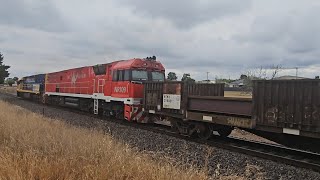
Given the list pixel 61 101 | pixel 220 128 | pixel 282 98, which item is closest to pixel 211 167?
pixel 282 98

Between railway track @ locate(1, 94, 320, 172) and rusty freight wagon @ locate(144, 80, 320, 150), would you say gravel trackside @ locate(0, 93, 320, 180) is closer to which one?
railway track @ locate(1, 94, 320, 172)

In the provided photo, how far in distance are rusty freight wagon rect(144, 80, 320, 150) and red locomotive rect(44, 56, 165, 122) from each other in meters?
3.04

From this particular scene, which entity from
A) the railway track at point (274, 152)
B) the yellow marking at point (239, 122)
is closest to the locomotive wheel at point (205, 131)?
the railway track at point (274, 152)

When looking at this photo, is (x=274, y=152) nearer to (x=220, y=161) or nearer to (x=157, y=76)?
(x=220, y=161)

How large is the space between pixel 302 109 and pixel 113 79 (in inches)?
471

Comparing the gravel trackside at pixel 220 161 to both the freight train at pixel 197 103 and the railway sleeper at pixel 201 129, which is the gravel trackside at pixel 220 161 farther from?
the freight train at pixel 197 103

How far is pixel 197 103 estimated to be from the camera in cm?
1249

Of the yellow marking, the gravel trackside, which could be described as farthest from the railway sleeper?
the yellow marking

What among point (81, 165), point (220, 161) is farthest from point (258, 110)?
point (81, 165)

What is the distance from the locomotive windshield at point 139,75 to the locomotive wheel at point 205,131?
573 centimetres

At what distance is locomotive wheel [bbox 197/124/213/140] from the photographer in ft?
41.1

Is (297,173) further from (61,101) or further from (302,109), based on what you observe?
(61,101)

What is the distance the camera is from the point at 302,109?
8812mm

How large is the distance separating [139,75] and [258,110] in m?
8.70
